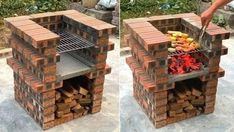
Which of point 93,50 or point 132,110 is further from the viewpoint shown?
point 132,110

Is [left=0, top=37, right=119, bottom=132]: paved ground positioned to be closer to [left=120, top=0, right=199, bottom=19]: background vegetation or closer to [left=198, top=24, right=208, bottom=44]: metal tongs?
[left=198, top=24, right=208, bottom=44]: metal tongs

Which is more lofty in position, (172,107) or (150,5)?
(150,5)

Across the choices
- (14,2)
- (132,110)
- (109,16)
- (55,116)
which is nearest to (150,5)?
(109,16)

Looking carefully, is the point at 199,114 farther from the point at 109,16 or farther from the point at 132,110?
the point at 109,16

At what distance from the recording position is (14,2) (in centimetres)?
869

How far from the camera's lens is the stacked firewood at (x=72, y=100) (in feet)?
14.4

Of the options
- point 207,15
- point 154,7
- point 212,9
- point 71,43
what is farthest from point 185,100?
point 154,7

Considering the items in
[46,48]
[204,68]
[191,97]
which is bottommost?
[191,97]

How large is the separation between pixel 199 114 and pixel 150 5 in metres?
4.21

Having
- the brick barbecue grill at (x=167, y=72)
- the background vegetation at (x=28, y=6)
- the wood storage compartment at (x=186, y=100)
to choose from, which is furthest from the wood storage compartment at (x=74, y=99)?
the background vegetation at (x=28, y=6)

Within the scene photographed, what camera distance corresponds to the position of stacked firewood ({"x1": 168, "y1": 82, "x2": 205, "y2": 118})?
4398mm

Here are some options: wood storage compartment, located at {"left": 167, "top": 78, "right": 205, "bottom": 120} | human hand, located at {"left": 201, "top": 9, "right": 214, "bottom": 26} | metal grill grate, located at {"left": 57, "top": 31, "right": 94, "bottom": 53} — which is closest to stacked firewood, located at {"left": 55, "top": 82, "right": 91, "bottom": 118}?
metal grill grate, located at {"left": 57, "top": 31, "right": 94, "bottom": 53}

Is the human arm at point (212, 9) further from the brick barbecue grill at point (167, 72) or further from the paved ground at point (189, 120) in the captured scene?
the paved ground at point (189, 120)

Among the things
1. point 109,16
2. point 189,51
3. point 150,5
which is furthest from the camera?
point 150,5
